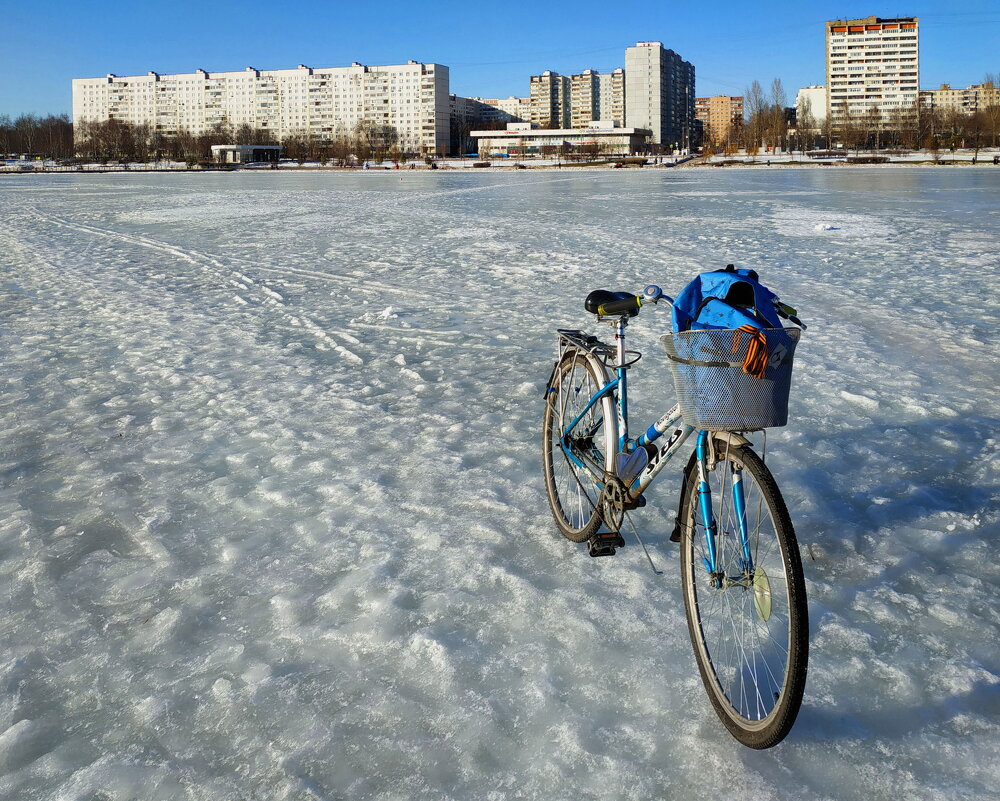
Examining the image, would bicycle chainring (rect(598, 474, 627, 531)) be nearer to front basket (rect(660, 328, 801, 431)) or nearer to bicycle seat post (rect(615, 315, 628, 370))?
bicycle seat post (rect(615, 315, 628, 370))

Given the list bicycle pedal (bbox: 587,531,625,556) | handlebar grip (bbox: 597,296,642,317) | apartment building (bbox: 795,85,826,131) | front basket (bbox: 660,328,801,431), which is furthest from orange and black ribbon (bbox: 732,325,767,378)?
apartment building (bbox: 795,85,826,131)

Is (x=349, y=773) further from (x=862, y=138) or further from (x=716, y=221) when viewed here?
(x=862, y=138)

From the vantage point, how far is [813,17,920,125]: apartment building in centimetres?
15738

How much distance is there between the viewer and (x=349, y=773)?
7.65 feet

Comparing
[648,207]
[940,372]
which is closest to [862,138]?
[648,207]

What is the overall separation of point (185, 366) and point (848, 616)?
5309mm

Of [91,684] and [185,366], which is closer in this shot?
[91,684]

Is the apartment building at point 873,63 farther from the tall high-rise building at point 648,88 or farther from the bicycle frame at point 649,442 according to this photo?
the bicycle frame at point 649,442

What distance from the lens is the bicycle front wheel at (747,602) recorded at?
216 cm

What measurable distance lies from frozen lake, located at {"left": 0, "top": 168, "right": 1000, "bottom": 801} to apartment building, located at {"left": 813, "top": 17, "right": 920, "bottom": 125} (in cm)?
16736

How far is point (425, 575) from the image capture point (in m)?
3.42

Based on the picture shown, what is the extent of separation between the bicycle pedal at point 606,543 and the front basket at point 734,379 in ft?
3.62

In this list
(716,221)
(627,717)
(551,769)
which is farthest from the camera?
(716,221)

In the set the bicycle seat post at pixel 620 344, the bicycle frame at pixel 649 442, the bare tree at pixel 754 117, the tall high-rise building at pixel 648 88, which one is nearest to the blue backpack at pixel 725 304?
the bicycle frame at pixel 649 442
